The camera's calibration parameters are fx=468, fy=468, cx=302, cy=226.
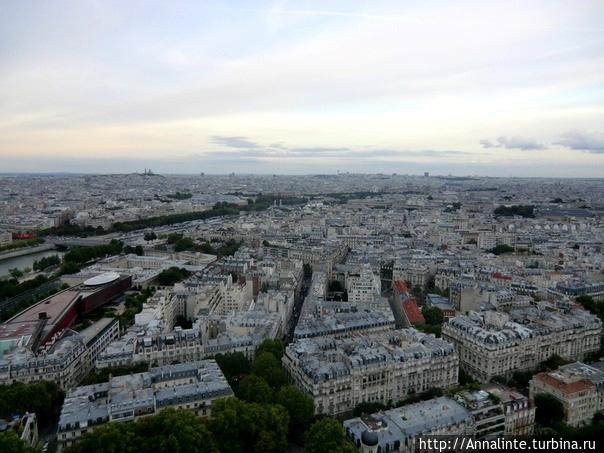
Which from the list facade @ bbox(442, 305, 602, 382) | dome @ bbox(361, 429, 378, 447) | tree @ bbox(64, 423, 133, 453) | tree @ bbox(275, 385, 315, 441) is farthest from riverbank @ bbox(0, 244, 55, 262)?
dome @ bbox(361, 429, 378, 447)

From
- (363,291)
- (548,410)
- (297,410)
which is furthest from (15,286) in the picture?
(548,410)

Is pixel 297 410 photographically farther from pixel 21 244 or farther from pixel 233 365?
pixel 21 244

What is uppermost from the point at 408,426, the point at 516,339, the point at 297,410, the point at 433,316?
the point at 516,339

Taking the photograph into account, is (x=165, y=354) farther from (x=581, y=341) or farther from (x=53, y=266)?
(x=53, y=266)

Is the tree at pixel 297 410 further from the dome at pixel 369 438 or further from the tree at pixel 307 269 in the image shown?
the tree at pixel 307 269

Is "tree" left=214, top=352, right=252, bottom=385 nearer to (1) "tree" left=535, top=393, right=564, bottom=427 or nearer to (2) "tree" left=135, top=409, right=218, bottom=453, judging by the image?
(2) "tree" left=135, top=409, right=218, bottom=453

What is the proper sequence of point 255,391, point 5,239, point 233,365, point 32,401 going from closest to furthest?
point 32,401, point 255,391, point 233,365, point 5,239

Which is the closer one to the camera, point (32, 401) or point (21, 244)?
point (32, 401)
